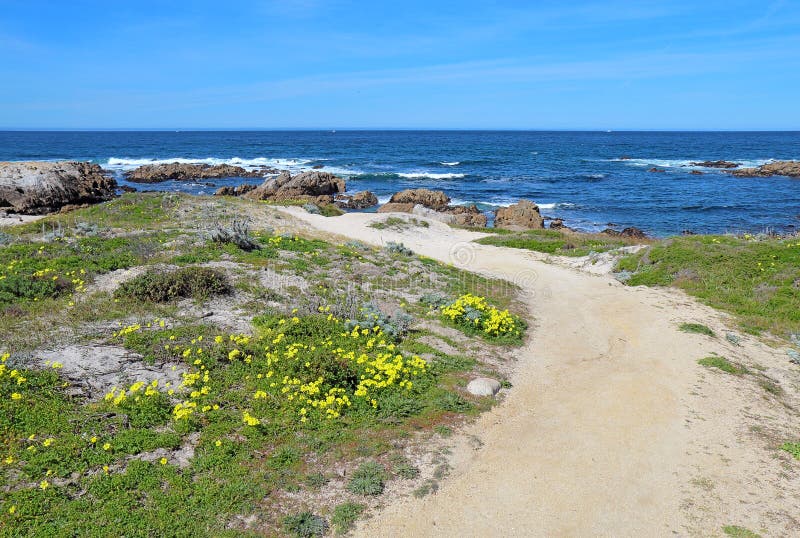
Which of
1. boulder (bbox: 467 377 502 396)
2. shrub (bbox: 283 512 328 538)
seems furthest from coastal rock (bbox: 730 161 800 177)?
shrub (bbox: 283 512 328 538)

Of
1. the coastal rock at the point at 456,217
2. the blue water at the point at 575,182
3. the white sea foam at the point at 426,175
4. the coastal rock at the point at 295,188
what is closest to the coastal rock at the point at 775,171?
the blue water at the point at 575,182

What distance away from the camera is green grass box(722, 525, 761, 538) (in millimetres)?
6758

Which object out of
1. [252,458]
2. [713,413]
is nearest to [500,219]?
[713,413]

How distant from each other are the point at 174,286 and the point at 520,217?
1151 inches

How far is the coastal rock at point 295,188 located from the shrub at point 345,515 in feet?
136

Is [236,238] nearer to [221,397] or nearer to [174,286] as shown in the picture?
[174,286]

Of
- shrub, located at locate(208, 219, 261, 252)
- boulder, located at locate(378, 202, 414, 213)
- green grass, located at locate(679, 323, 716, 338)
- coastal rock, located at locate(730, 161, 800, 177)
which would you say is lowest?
green grass, located at locate(679, 323, 716, 338)

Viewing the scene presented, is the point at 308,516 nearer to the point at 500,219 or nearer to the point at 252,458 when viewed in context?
the point at 252,458

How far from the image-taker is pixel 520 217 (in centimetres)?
3794

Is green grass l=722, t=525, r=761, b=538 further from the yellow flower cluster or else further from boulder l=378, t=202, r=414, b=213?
boulder l=378, t=202, r=414, b=213

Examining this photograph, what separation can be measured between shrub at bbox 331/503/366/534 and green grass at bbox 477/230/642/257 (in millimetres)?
20558

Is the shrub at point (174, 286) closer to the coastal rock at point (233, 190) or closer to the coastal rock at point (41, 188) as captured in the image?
the coastal rock at point (41, 188)

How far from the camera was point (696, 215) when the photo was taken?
145 ft

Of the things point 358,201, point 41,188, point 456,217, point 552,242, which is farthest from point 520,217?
point 41,188
